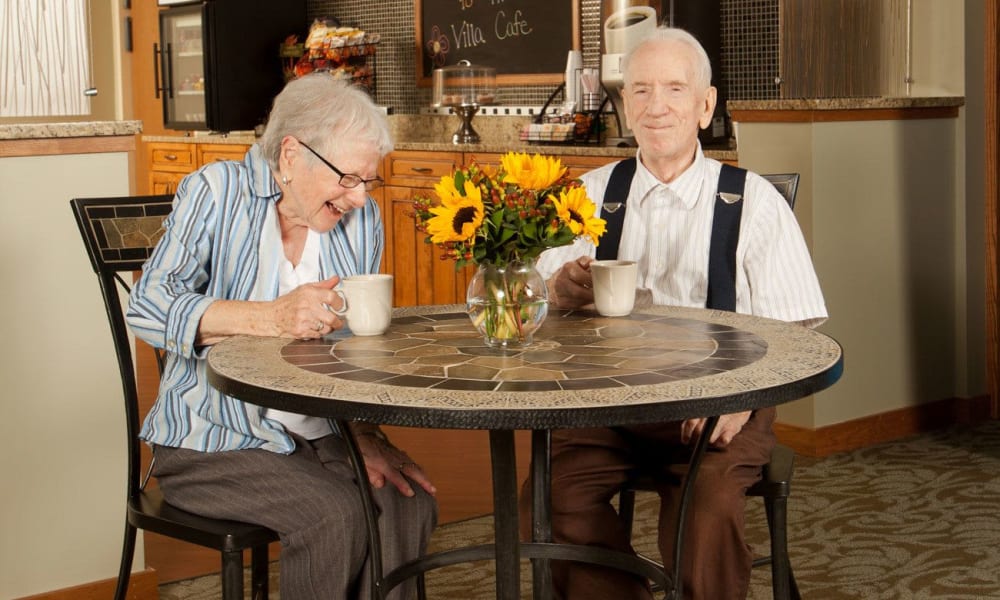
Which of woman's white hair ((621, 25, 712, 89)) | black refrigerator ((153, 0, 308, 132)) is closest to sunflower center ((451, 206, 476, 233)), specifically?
woman's white hair ((621, 25, 712, 89))

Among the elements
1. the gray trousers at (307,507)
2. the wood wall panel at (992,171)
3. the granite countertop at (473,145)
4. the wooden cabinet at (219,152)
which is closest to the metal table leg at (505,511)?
the gray trousers at (307,507)

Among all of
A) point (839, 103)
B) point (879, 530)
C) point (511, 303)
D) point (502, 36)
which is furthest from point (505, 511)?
point (502, 36)

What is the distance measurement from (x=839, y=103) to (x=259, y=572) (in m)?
2.76

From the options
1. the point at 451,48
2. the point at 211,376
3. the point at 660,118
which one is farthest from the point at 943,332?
the point at 211,376

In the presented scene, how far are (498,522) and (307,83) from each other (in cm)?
91

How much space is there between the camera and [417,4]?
691 centimetres

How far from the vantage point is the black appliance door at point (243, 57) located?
733cm

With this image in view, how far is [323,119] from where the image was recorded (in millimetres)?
2283

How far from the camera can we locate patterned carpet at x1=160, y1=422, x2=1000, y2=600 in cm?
314

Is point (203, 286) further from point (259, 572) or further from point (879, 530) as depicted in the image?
point (879, 530)

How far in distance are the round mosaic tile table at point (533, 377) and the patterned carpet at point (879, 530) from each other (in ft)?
3.60

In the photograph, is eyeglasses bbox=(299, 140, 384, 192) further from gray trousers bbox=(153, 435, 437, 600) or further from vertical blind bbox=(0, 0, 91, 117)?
vertical blind bbox=(0, 0, 91, 117)

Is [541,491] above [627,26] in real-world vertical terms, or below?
below

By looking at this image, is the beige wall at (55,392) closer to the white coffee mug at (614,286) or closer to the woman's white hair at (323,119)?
the woman's white hair at (323,119)
